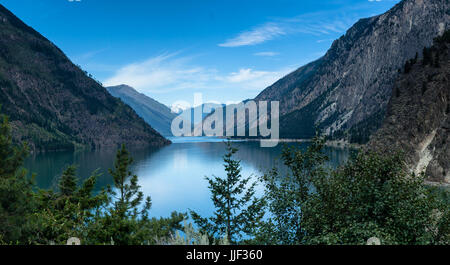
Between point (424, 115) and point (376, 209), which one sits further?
point (424, 115)

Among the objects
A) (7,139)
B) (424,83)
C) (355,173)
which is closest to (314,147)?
(355,173)

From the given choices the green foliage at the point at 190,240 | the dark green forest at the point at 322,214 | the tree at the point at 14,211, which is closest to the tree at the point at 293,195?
the dark green forest at the point at 322,214

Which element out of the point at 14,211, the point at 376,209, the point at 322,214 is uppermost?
the point at 376,209

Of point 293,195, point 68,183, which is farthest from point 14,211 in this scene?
point 293,195

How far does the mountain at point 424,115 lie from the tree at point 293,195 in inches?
2088

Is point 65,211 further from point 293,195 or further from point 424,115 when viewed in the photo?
point 424,115

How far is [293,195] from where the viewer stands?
1577 cm

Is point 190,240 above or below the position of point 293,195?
below

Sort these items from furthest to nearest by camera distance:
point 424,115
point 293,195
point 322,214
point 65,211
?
point 424,115
point 65,211
point 293,195
point 322,214

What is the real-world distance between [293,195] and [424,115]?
244 feet

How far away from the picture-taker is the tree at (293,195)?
1493 cm

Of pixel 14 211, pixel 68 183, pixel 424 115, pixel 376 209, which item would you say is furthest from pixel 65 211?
pixel 424 115

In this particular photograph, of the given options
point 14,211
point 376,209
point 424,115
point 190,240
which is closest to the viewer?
point 190,240
